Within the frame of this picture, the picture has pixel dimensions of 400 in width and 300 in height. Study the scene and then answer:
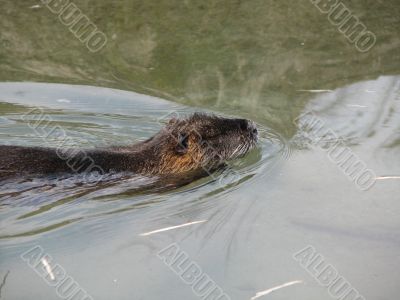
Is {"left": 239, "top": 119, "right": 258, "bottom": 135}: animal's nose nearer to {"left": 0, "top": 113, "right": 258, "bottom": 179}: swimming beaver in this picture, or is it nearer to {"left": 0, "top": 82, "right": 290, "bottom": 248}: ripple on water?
{"left": 0, "top": 113, "right": 258, "bottom": 179}: swimming beaver

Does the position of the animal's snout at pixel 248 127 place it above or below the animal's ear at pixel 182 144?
below

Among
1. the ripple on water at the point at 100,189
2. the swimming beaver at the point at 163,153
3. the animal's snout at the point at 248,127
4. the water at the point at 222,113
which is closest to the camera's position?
the water at the point at 222,113

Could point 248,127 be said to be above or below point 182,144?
below

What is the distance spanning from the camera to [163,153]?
17.5 feet

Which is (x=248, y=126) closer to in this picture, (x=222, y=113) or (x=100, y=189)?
(x=222, y=113)

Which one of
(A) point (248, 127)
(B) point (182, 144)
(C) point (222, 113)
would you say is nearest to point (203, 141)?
(B) point (182, 144)

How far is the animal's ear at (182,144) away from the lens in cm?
536

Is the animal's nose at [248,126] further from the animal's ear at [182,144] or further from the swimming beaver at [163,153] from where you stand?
the animal's ear at [182,144]

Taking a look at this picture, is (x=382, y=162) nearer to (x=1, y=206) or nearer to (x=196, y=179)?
(x=196, y=179)

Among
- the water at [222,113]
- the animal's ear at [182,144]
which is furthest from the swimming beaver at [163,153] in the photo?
the water at [222,113]

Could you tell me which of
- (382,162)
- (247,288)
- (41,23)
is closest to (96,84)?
(41,23)

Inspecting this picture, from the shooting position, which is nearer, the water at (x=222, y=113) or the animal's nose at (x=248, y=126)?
the water at (x=222, y=113)

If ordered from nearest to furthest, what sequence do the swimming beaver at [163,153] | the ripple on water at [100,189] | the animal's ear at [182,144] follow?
1. the ripple on water at [100,189]
2. the swimming beaver at [163,153]
3. the animal's ear at [182,144]

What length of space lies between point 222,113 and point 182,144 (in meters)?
0.87
